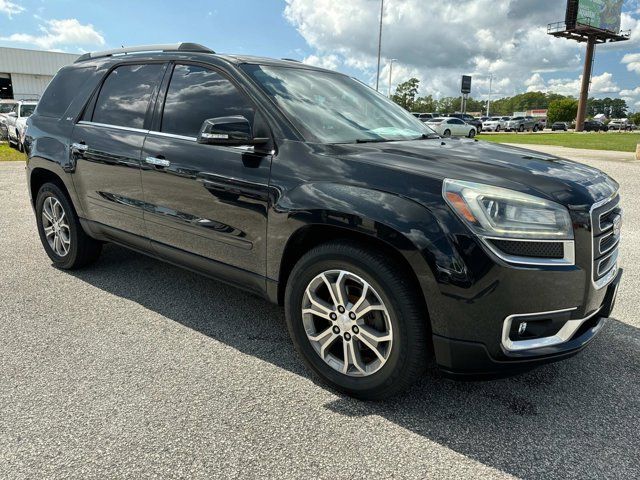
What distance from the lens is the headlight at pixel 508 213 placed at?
2238mm

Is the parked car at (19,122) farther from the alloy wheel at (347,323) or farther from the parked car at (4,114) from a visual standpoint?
the alloy wheel at (347,323)

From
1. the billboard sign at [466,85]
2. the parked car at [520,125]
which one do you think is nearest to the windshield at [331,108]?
the parked car at [520,125]

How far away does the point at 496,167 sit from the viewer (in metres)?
2.57

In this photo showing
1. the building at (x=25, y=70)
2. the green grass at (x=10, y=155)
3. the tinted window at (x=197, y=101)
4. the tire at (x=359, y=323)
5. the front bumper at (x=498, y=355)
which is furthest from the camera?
the building at (x=25, y=70)

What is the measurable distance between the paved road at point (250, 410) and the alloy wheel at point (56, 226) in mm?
897

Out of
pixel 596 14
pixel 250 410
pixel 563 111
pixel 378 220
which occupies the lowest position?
pixel 250 410

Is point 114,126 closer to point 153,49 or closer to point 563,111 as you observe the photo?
point 153,49

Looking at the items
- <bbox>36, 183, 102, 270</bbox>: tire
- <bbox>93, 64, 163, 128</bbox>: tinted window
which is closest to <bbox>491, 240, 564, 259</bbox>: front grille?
<bbox>93, 64, 163, 128</bbox>: tinted window

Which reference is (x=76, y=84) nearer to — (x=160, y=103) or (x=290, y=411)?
(x=160, y=103)

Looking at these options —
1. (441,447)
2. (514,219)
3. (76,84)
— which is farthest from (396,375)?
(76,84)

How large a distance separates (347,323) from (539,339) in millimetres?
925

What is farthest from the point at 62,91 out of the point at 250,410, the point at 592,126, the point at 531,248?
the point at 592,126

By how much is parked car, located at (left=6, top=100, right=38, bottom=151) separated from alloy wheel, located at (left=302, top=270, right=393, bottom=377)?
15.9 meters

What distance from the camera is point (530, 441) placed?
241 centimetres
